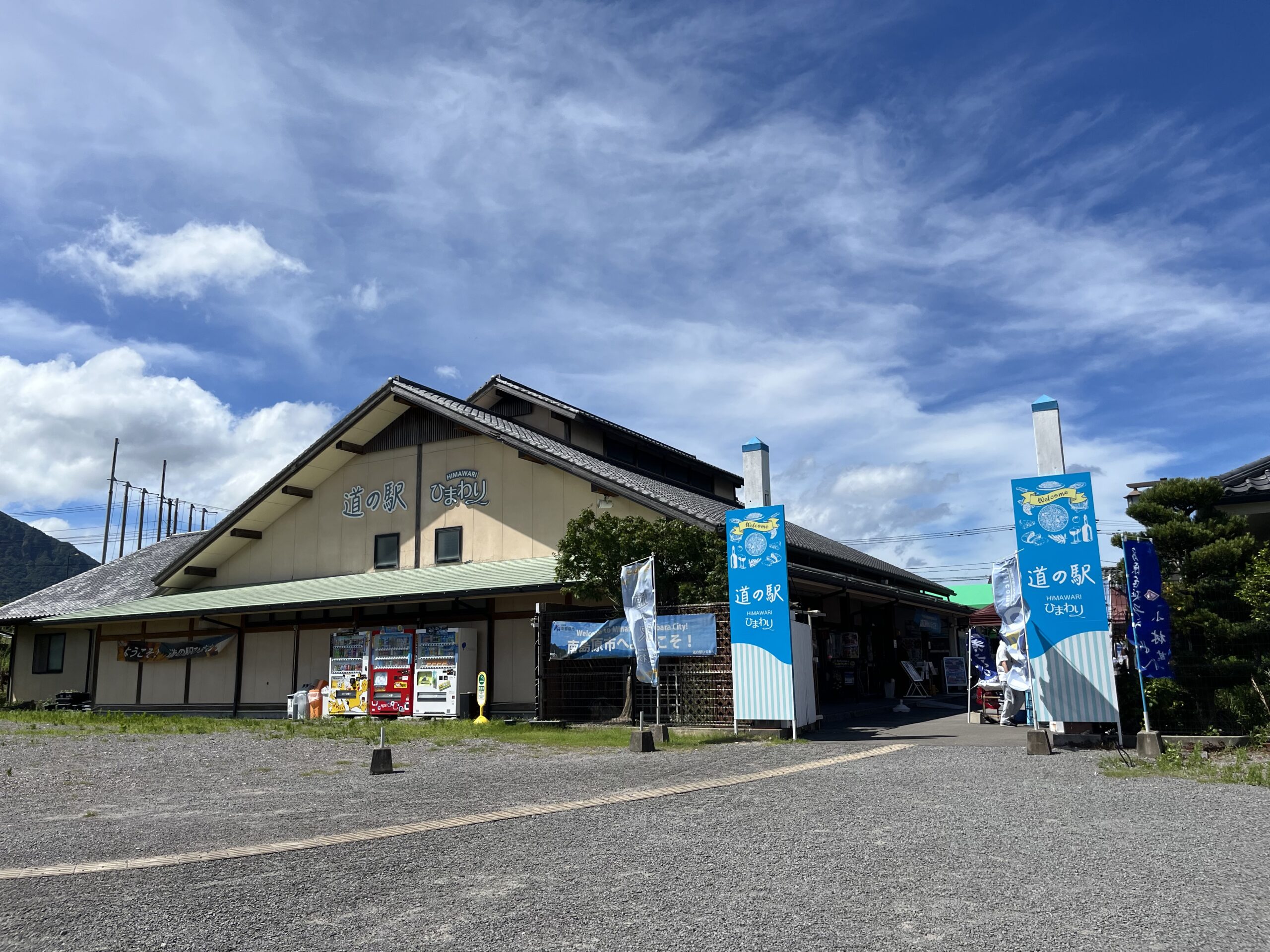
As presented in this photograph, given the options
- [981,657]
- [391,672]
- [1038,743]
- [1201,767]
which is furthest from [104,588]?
[1201,767]

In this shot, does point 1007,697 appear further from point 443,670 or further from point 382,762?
point 443,670

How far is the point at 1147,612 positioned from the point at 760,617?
4584 mm

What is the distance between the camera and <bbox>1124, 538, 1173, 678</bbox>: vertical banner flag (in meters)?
10.2

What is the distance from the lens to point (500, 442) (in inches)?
754

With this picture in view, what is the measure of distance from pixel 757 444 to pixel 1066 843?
872 cm

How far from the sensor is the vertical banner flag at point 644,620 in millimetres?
12781

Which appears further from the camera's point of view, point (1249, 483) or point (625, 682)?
point (625, 682)

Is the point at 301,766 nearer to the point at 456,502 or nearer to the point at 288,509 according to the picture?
the point at 456,502

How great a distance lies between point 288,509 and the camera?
22.7 metres

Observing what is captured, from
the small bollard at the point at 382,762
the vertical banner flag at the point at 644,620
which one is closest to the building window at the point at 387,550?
the vertical banner flag at the point at 644,620

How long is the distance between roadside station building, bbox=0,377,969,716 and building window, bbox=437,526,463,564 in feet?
0.11

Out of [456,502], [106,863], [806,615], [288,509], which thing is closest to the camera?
[106,863]

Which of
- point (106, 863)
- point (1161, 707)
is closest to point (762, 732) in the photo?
point (1161, 707)

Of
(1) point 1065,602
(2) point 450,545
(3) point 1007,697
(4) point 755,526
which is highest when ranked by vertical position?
(2) point 450,545
